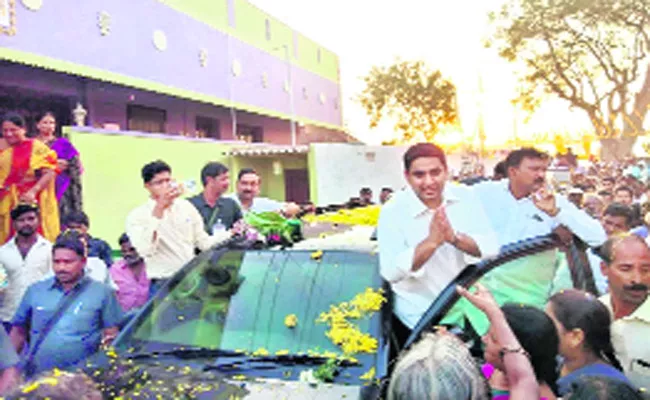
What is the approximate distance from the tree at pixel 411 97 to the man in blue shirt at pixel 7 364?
2930 cm

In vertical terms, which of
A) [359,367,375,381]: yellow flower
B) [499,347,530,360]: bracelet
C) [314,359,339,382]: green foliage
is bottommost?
[359,367,375,381]: yellow flower

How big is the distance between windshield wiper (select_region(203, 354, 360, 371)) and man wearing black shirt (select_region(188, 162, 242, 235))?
2.05 metres

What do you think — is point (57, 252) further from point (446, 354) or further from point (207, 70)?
point (207, 70)

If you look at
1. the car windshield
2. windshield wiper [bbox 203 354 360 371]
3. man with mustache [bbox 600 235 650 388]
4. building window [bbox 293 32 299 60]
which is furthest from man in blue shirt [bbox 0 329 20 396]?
building window [bbox 293 32 299 60]

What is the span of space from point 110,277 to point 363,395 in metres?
3.18

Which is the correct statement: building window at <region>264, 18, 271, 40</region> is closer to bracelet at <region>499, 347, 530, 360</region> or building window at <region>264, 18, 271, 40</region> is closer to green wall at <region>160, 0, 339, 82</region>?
green wall at <region>160, 0, 339, 82</region>

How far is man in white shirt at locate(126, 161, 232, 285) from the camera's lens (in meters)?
4.12

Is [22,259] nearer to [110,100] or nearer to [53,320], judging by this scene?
[53,320]

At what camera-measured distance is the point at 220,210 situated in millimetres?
5020

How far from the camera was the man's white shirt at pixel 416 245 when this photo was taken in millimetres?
3035

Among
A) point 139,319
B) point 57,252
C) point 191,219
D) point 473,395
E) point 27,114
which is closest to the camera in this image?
point 473,395

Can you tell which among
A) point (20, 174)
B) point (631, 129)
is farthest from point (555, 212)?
point (631, 129)

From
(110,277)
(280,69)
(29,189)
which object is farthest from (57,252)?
(280,69)

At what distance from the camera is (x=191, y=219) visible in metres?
4.45
